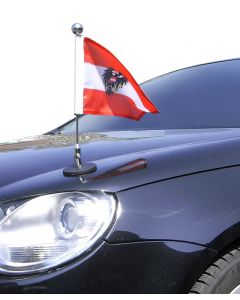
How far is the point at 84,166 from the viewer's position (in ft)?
4.94

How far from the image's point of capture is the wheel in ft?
4.57

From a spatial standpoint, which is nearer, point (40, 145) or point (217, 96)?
point (40, 145)

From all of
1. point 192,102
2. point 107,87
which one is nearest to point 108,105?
point 107,87

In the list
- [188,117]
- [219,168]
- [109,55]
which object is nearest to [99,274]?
[219,168]

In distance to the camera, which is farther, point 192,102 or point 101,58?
point 192,102

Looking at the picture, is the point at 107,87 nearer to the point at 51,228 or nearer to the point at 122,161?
the point at 122,161

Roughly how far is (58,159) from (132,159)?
38cm

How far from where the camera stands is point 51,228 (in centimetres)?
135

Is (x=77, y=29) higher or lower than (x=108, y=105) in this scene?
higher

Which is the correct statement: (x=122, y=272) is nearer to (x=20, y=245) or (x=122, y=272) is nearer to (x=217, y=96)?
(x=20, y=245)

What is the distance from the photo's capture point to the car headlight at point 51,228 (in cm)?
131

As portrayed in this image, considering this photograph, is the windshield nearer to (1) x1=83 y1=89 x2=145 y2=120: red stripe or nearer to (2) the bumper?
(1) x1=83 y1=89 x2=145 y2=120: red stripe

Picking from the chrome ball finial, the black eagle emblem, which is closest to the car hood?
the black eagle emblem

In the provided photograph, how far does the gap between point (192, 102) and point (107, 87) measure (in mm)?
902
